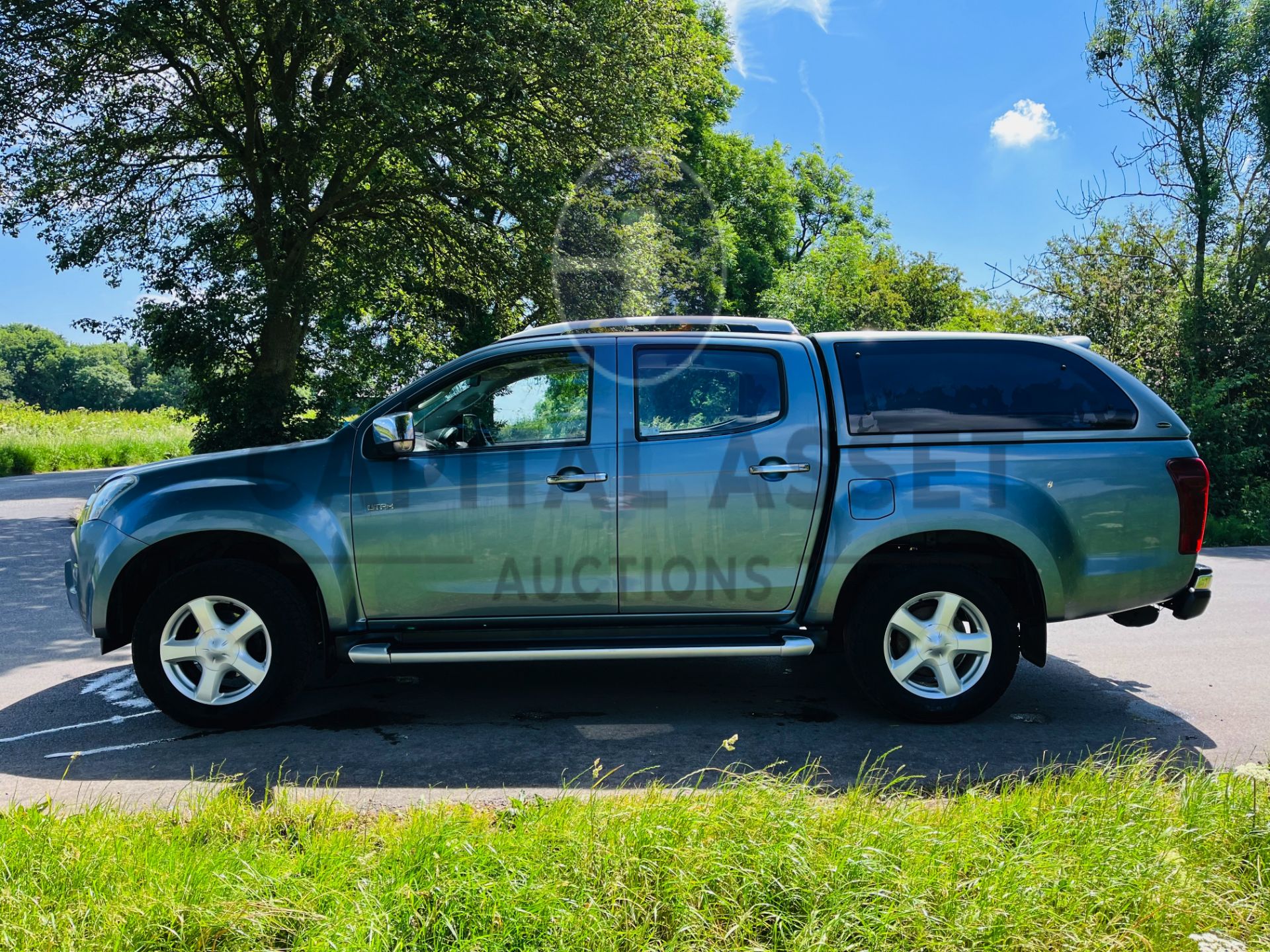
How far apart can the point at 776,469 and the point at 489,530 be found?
4.88 ft

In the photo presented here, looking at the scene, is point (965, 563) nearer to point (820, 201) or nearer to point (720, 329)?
point (720, 329)

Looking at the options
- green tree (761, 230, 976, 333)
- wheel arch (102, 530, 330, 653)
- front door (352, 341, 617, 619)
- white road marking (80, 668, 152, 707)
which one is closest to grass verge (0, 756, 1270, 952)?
front door (352, 341, 617, 619)

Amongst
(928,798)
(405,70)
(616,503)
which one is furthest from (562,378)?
(405,70)

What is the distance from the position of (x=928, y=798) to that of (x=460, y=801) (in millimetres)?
1833

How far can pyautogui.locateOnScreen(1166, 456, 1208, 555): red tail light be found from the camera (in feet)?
15.8

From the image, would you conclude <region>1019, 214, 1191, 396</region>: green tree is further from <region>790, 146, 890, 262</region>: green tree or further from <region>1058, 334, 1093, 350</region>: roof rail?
<region>790, 146, 890, 262</region>: green tree

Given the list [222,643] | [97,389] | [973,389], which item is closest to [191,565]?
[222,643]

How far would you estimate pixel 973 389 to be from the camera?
504 centimetres

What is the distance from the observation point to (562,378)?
5070 millimetres

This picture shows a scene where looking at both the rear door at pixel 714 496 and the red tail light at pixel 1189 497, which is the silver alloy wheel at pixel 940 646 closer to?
the rear door at pixel 714 496

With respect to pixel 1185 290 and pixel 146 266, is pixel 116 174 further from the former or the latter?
pixel 1185 290

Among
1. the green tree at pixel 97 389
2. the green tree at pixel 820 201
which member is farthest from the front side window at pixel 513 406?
the green tree at pixel 97 389

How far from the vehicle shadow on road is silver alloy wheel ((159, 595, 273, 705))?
235 mm

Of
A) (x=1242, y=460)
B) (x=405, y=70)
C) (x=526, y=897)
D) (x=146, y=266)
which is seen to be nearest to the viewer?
(x=526, y=897)
